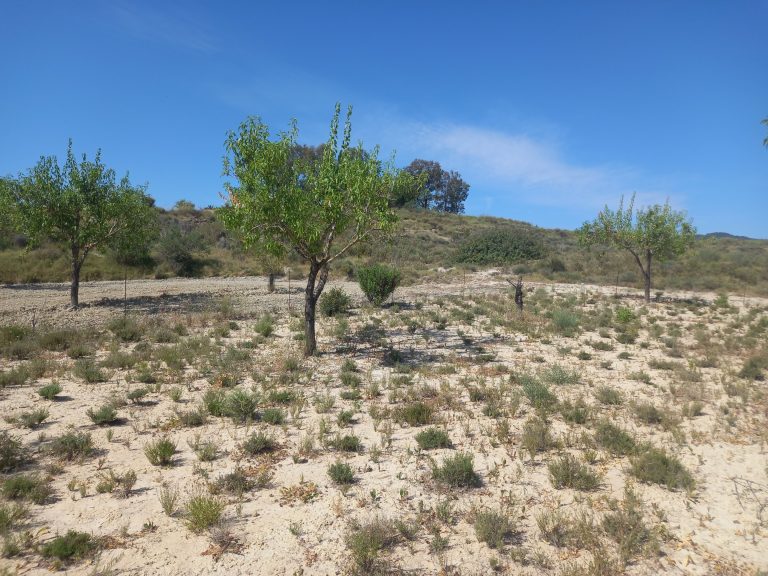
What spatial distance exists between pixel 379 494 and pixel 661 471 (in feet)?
13.1

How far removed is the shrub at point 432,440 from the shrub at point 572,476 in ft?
5.56

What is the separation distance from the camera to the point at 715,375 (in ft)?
38.9

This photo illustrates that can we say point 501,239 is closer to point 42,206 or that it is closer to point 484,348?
point 484,348

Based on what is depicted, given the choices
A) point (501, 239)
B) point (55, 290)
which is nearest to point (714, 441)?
point (55, 290)

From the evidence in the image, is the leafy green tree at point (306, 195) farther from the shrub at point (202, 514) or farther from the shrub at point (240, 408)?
the shrub at point (202, 514)

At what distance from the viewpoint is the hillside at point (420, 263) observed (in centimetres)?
3334

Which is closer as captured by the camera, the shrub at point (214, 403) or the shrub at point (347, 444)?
the shrub at point (347, 444)

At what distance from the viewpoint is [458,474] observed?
21.4 feet

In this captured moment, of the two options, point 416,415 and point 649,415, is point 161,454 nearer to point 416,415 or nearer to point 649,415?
point 416,415

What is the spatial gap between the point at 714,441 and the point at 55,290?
1187 inches

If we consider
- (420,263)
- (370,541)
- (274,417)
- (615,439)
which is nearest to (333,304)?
(274,417)

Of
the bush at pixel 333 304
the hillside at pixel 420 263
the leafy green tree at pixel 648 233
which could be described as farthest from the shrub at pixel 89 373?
the leafy green tree at pixel 648 233

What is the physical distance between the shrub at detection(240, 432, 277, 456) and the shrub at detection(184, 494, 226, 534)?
1.62m

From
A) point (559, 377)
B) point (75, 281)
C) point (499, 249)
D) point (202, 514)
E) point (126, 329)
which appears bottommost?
point (202, 514)
